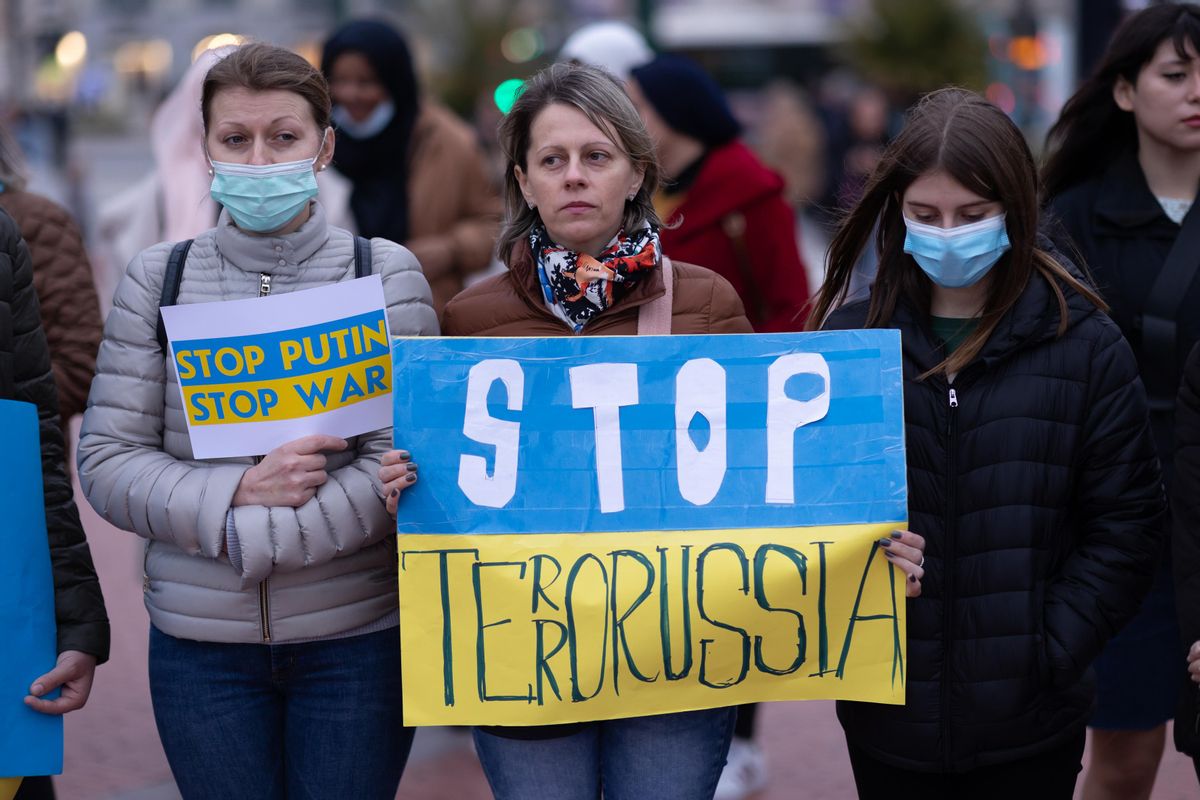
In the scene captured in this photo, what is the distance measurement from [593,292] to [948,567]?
825 mm

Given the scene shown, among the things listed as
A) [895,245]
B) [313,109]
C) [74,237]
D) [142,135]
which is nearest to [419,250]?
[74,237]

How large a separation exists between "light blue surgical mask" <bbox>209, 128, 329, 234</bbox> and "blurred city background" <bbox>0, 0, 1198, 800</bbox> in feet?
1.30

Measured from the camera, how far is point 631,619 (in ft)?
8.94

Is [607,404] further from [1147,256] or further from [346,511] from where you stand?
[1147,256]

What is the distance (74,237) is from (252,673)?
139 cm

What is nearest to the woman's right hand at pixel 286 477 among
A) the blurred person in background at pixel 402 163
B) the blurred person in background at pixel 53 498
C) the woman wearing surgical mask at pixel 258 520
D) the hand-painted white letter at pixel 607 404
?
the woman wearing surgical mask at pixel 258 520

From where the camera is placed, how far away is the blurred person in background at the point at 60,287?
11.6 feet

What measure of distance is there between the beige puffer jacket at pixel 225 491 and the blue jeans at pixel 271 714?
2.0 inches

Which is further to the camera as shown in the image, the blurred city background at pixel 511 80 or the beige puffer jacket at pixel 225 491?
the blurred city background at pixel 511 80

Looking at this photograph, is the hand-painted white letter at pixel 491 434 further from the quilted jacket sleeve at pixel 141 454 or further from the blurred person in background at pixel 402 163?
the blurred person in background at pixel 402 163

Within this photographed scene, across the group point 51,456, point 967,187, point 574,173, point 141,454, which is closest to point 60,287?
point 51,456

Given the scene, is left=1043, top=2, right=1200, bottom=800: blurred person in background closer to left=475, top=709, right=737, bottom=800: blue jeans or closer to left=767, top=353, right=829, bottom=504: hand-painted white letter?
left=767, top=353, right=829, bottom=504: hand-painted white letter

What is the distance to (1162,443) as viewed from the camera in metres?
3.51

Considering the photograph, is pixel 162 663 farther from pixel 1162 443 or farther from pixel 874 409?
pixel 1162 443
